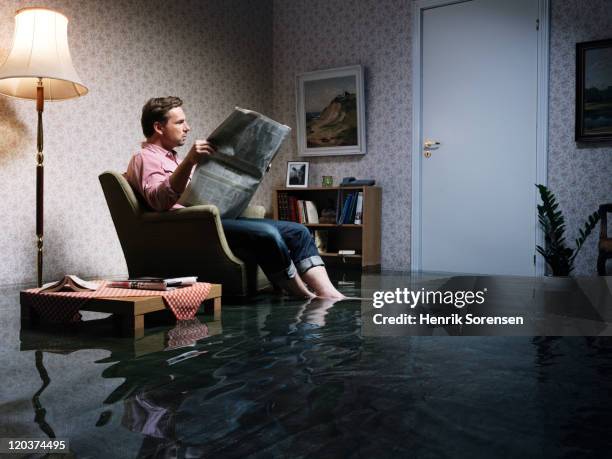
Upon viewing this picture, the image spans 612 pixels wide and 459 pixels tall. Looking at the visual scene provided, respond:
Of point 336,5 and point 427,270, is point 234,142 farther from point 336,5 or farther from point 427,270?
point 336,5

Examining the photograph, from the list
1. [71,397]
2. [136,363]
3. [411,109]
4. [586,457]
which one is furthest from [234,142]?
[411,109]

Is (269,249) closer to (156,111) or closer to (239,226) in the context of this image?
(239,226)

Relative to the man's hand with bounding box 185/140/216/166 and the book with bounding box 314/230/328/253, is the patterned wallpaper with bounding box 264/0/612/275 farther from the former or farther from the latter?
the man's hand with bounding box 185/140/216/166

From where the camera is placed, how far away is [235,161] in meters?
2.60

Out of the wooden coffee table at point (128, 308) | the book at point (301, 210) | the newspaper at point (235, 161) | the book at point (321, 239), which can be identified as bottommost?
the wooden coffee table at point (128, 308)

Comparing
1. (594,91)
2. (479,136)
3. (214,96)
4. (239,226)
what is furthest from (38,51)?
(594,91)

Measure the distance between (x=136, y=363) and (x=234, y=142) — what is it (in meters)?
1.22

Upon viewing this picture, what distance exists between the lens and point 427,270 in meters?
4.84

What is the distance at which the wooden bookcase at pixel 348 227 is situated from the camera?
15.9 ft

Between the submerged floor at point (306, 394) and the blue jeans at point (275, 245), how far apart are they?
2.19 feet

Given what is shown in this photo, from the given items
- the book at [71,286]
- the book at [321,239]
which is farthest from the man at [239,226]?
the book at [321,239]

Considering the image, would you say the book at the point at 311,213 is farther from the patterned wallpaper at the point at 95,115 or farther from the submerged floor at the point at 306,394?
the submerged floor at the point at 306,394

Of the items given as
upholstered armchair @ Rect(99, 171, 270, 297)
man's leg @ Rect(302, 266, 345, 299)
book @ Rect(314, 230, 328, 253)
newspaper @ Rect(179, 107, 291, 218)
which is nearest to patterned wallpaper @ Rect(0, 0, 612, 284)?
book @ Rect(314, 230, 328, 253)

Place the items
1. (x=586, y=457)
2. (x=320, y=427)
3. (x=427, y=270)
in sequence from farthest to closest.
A: (x=427, y=270) → (x=320, y=427) → (x=586, y=457)
